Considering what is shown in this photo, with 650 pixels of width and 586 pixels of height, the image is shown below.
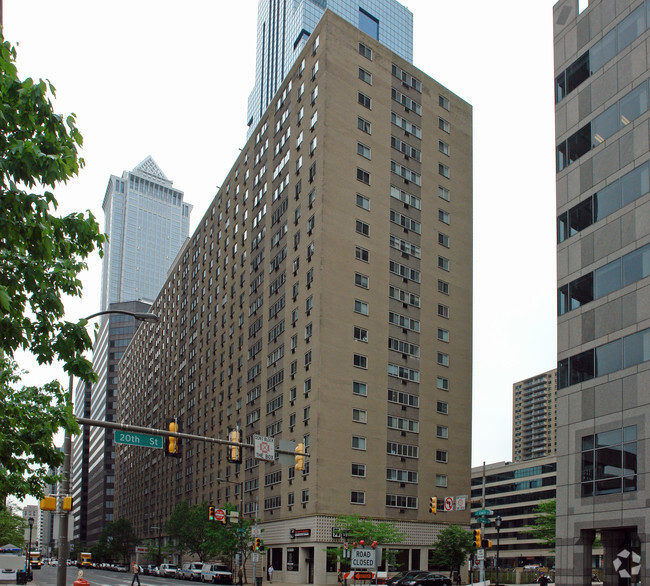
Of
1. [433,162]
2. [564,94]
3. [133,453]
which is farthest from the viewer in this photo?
[133,453]

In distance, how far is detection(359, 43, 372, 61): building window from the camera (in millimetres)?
83956

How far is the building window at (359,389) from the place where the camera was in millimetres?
73438

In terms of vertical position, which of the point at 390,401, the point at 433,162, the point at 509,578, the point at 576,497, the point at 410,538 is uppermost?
the point at 433,162

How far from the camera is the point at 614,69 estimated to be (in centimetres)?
4638

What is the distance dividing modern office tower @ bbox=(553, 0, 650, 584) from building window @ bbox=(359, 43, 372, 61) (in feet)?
121

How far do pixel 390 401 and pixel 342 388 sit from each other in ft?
20.7

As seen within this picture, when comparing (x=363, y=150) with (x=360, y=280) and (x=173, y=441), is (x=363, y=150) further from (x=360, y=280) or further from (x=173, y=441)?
(x=173, y=441)

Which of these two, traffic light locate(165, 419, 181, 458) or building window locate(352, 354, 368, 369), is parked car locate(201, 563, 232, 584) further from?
traffic light locate(165, 419, 181, 458)

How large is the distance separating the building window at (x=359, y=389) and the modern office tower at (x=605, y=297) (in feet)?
93.2

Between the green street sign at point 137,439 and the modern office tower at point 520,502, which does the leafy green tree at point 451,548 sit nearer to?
the green street sign at point 137,439

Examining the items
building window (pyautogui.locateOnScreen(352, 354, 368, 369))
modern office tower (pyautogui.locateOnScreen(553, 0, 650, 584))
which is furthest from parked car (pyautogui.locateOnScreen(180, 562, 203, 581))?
modern office tower (pyautogui.locateOnScreen(553, 0, 650, 584))

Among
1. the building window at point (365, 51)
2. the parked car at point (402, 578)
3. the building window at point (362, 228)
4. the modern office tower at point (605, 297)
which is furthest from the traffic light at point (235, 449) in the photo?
the building window at point (365, 51)

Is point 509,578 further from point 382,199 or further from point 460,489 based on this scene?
point 382,199

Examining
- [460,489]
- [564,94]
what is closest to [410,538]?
[460,489]
